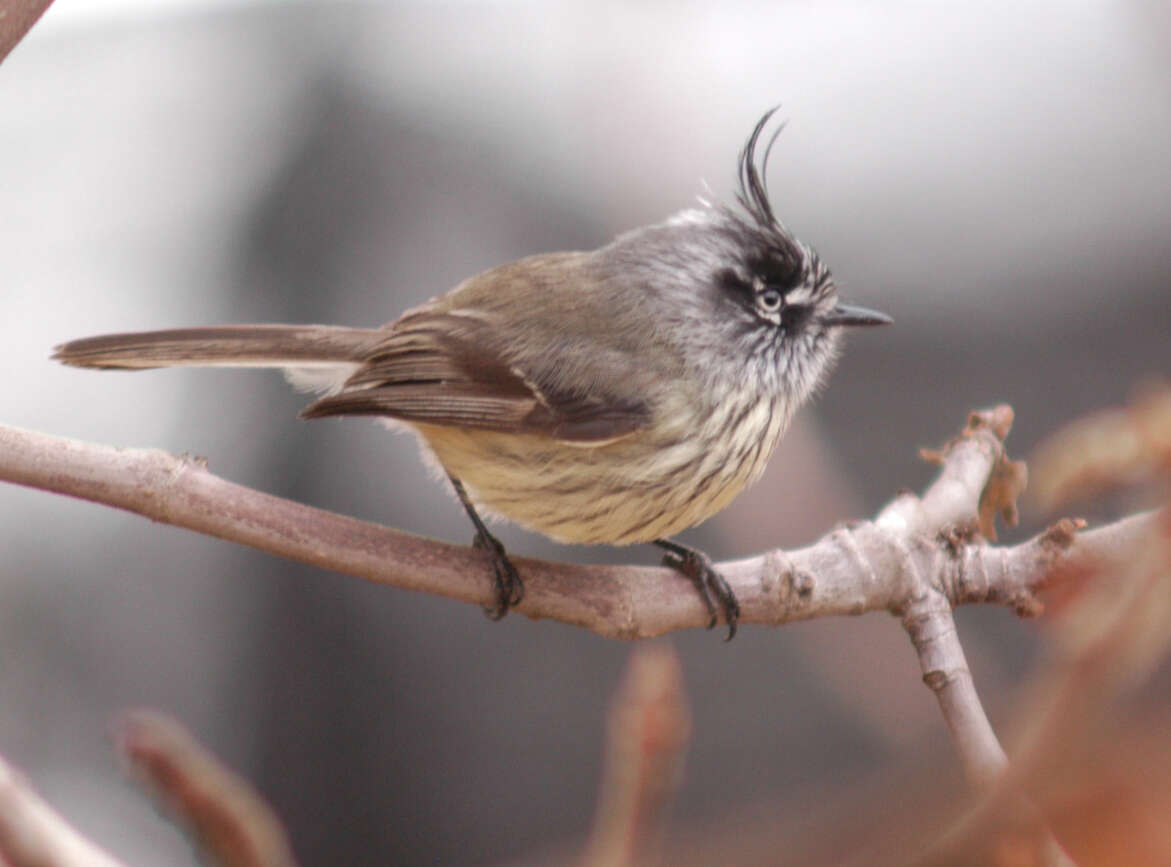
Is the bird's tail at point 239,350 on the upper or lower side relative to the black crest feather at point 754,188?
lower

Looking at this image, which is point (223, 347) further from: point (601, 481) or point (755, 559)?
point (755, 559)

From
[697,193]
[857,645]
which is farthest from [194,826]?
[697,193]

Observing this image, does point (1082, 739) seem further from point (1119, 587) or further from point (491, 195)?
point (491, 195)

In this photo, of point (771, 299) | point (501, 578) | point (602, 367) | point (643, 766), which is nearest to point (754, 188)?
point (771, 299)

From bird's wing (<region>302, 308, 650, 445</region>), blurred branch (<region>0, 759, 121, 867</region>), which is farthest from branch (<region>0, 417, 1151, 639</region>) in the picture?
blurred branch (<region>0, 759, 121, 867</region>)

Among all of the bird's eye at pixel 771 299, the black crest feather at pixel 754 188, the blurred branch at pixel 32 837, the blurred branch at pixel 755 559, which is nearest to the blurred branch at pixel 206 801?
the blurred branch at pixel 32 837

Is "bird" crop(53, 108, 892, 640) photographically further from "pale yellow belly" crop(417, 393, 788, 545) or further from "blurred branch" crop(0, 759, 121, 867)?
"blurred branch" crop(0, 759, 121, 867)

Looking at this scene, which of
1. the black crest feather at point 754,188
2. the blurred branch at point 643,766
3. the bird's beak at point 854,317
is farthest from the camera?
the bird's beak at point 854,317

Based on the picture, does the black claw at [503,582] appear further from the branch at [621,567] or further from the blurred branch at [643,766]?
the blurred branch at [643,766]
